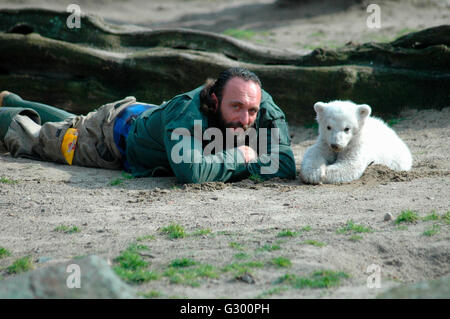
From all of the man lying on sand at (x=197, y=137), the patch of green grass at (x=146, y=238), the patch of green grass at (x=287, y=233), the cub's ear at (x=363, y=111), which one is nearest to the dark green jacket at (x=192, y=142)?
the man lying on sand at (x=197, y=137)

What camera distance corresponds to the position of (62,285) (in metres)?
3.43

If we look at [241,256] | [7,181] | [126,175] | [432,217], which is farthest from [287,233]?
[7,181]

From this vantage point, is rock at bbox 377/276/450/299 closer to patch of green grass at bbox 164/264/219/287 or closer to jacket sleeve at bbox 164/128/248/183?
patch of green grass at bbox 164/264/219/287

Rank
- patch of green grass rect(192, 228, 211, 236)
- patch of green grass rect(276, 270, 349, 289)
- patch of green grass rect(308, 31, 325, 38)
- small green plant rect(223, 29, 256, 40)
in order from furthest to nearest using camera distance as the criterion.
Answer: small green plant rect(223, 29, 256, 40)
patch of green grass rect(308, 31, 325, 38)
patch of green grass rect(192, 228, 211, 236)
patch of green grass rect(276, 270, 349, 289)

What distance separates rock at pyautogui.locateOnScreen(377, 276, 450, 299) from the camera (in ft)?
11.3

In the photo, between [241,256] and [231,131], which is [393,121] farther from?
Answer: [241,256]

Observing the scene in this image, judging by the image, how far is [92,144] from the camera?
289 inches

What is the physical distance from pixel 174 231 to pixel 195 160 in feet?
4.09

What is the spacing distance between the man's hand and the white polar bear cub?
52 centimetres

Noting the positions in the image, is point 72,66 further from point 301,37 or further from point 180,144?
point 301,37

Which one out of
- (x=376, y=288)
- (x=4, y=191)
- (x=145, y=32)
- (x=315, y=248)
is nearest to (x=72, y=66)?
(x=145, y=32)

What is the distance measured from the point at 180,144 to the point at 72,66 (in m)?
4.24

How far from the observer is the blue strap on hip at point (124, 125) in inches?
280

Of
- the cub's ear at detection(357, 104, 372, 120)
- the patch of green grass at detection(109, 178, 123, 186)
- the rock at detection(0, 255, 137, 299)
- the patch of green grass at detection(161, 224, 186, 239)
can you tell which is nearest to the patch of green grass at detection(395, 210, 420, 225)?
the cub's ear at detection(357, 104, 372, 120)
